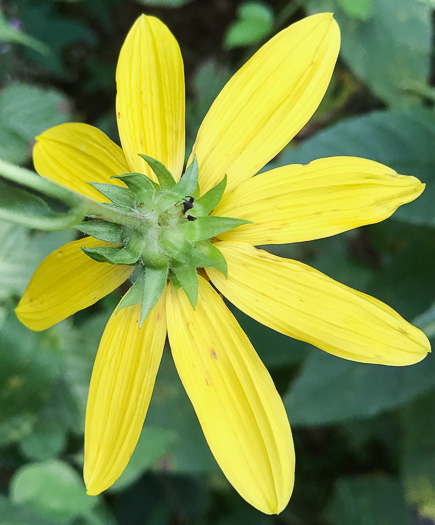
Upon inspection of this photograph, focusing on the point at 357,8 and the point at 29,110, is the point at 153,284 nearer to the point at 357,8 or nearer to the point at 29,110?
the point at 29,110

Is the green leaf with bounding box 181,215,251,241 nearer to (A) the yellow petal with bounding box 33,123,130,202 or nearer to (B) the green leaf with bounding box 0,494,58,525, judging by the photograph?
(A) the yellow petal with bounding box 33,123,130,202

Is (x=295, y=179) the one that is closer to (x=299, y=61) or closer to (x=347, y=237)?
(x=299, y=61)

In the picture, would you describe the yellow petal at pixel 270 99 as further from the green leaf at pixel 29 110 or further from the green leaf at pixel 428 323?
the green leaf at pixel 29 110

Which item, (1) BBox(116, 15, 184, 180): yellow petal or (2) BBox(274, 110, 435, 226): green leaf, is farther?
(2) BBox(274, 110, 435, 226): green leaf

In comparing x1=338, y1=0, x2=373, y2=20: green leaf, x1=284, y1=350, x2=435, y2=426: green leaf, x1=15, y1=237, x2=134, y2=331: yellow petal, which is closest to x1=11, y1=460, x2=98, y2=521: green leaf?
x1=284, y1=350, x2=435, y2=426: green leaf

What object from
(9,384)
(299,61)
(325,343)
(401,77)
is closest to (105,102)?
(401,77)

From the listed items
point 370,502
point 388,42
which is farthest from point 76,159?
point 370,502

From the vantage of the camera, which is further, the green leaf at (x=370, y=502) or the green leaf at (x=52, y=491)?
the green leaf at (x=370, y=502)

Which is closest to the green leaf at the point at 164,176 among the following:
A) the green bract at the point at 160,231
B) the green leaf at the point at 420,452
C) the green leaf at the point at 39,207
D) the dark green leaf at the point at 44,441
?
the green bract at the point at 160,231
